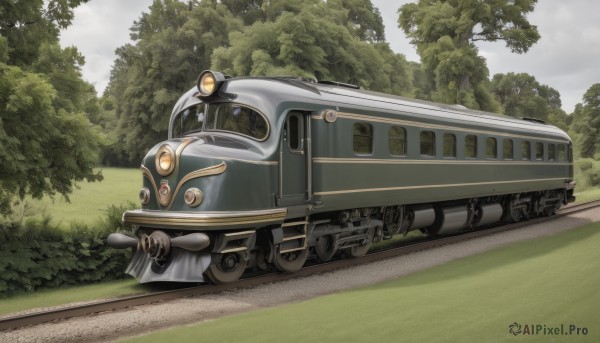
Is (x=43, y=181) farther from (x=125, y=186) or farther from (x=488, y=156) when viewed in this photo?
(x=125, y=186)

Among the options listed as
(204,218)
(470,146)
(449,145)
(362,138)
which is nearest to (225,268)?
(204,218)

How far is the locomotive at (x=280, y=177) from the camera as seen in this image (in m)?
8.75

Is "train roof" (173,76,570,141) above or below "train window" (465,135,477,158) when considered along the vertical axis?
above

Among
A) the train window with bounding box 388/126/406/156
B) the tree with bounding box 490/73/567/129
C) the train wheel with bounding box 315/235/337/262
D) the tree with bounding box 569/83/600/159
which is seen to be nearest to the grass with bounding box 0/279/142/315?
the train wheel with bounding box 315/235/337/262

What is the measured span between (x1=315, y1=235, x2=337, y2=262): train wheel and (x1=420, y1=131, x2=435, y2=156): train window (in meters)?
3.70

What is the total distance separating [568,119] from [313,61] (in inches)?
3635

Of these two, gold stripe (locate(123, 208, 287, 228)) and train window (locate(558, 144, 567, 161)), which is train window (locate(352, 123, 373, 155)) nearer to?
→ gold stripe (locate(123, 208, 287, 228))

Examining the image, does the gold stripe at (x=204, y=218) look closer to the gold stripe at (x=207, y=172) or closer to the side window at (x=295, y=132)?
the gold stripe at (x=207, y=172)

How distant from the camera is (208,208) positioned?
8578 mm

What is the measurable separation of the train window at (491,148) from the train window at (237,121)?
9.08m

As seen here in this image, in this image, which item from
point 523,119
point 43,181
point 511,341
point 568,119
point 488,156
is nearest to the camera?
point 511,341

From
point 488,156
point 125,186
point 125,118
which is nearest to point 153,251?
point 488,156

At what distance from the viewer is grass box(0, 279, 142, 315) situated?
27.6 ft

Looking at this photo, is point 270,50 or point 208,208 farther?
point 270,50
